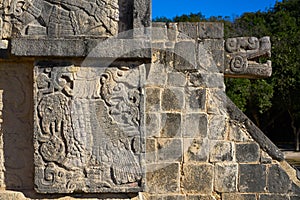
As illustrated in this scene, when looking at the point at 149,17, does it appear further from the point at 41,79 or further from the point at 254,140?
the point at 254,140

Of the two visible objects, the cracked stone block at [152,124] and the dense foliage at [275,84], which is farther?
the dense foliage at [275,84]

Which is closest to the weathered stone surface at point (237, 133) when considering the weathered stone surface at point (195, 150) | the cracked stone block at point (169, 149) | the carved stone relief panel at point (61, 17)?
the weathered stone surface at point (195, 150)

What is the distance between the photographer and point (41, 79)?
3.49 meters

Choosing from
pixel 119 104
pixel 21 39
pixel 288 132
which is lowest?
pixel 288 132

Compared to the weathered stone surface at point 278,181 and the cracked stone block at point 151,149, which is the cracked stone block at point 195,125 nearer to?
the cracked stone block at point 151,149

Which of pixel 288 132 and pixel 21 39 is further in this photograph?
pixel 288 132

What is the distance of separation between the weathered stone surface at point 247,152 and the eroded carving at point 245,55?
0.74 meters

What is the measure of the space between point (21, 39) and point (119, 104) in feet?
2.97

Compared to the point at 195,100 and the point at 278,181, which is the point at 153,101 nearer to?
the point at 195,100

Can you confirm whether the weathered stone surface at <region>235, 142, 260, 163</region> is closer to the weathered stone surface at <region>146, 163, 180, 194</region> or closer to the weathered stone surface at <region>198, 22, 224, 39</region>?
the weathered stone surface at <region>146, 163, 180, 194</region>

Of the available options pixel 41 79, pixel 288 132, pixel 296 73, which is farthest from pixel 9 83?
pixel 288 132

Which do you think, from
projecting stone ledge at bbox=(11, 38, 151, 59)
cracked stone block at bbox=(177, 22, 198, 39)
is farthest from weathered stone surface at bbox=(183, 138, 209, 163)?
projecting stone ledge at bbox=(11, 38, 151, 59)

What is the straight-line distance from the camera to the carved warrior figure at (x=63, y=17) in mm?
3559

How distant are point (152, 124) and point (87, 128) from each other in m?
0.93
